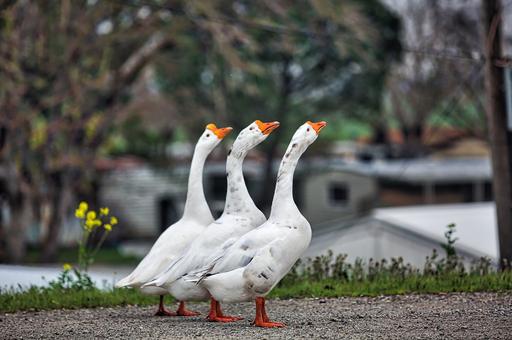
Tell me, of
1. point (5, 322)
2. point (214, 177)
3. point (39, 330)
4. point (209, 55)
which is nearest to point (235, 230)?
point (39, 330)

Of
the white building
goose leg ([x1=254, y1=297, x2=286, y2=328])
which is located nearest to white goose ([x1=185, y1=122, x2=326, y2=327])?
goose leg ([x1=254, y1=297, x2=286, y2=328])

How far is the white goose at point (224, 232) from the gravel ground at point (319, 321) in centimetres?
32

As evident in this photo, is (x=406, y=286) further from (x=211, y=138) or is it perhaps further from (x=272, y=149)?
(x=272, y=149)

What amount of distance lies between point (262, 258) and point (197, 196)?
1386 millimetres

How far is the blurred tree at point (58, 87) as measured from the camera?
70.2ft

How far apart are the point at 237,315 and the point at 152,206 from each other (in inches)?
1077

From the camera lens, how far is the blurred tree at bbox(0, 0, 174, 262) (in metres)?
21.4

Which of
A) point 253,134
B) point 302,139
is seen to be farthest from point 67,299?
point 302,139

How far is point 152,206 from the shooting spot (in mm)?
36188

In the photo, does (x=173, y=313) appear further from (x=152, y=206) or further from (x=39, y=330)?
(x=152, y=206)

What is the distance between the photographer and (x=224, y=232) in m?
8.11

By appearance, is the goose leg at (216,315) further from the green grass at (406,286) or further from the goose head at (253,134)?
the green grass at (406,286)

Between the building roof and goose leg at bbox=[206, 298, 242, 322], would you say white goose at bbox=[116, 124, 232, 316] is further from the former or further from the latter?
the building roof

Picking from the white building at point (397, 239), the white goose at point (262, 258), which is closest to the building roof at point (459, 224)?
the white building at point (397, 239)
